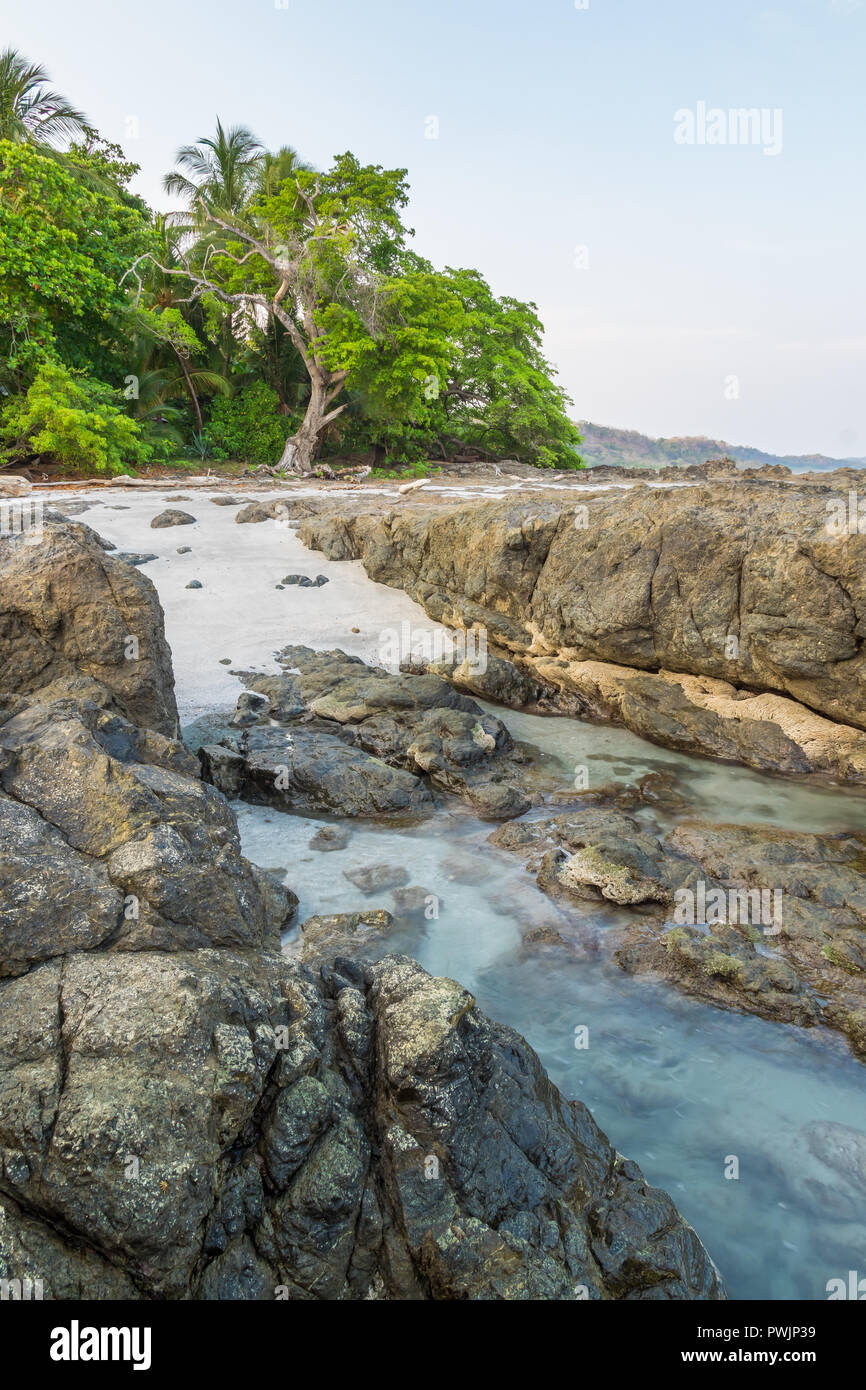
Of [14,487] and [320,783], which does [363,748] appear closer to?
[320,783]

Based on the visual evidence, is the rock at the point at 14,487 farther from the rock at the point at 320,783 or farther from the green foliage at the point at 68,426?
the rock at the point at 320,783

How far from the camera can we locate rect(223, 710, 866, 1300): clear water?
3.92 metres

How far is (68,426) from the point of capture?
18.8m

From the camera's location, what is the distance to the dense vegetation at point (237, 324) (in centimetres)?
1959

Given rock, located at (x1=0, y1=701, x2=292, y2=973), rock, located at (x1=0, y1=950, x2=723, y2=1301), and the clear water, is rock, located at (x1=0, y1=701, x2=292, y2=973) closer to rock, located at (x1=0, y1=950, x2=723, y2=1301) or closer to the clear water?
rock, located at (x1=0, y1=950, x2=723, y2=1301)

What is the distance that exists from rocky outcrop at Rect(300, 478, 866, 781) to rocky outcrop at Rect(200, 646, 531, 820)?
1946 mm

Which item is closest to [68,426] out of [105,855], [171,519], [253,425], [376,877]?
[171,519]

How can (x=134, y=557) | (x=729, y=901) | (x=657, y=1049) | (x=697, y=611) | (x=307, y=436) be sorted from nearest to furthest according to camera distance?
(x=657, y=1049), (x=729, y=901), (x=697, y=611), (x=134, y=557), (x=307, y=436)

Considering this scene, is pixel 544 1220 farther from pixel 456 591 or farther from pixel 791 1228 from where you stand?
pixel 456 591

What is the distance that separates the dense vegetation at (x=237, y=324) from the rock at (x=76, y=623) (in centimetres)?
1392

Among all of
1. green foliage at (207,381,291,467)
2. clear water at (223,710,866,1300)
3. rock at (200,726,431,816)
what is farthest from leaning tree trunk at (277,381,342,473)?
clear water at (223,710,866,1300)

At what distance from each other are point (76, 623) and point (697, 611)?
267 inches

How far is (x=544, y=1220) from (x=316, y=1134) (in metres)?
0.93

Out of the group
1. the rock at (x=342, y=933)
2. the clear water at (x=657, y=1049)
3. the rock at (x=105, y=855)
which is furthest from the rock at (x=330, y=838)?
the rock at (x=105, y=855)
